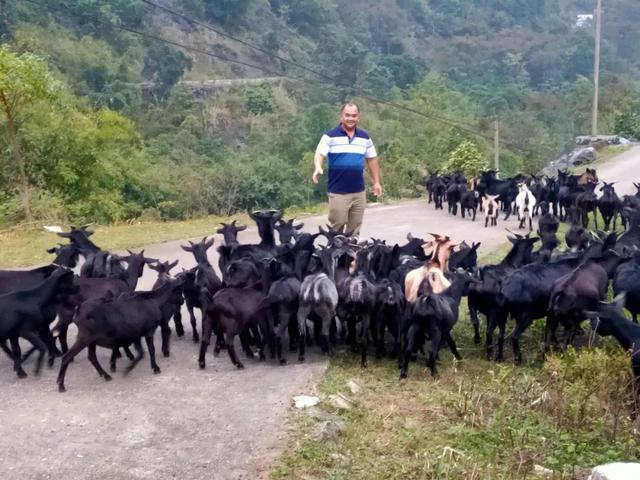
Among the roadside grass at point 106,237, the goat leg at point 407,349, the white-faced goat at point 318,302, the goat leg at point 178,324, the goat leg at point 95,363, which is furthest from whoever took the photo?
the roadside grass at point 106,237

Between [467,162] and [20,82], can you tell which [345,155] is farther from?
[467,162]

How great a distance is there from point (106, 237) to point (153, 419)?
9154 millimetres

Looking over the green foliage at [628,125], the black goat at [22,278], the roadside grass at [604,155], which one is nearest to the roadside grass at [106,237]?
the black goat at [22,278]

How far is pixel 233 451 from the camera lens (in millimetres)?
5320

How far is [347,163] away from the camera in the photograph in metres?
8.90

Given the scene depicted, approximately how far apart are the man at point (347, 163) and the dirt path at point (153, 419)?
8.15 ft

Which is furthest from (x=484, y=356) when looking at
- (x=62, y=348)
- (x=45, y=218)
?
(x=45, y=218)

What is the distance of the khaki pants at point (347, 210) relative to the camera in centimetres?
917

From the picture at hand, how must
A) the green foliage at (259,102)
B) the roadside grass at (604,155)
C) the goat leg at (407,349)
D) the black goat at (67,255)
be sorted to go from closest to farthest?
the goat leg at (407,349) → the black goat at (67,255) → the roadside grass at (604,155) → the green foliage at (259,102)

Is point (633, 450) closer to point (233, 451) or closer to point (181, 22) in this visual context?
point (233, 451)

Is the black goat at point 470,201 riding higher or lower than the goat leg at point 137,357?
higher

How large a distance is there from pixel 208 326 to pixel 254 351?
744mm

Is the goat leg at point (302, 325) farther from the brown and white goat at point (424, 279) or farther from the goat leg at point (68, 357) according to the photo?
the goat leg at point (68, 357)

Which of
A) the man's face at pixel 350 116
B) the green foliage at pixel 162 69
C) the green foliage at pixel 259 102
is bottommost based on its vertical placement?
the man's face at pixel 350 116
